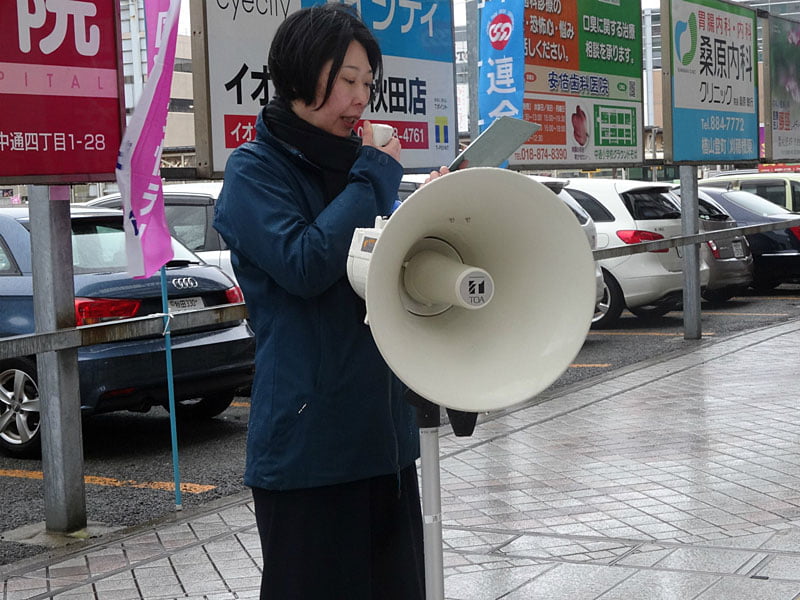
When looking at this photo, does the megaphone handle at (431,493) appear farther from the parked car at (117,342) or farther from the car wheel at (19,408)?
the car wheel at (19,408)

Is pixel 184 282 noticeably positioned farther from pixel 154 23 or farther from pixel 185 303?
pixel 154 23

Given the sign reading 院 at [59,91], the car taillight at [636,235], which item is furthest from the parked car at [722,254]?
the sign reading 院 at [59,91]

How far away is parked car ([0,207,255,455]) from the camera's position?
7.20 m

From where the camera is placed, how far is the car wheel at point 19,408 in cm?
739

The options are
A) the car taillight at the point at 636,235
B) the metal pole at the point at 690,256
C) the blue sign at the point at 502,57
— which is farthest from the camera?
the car taillight at the point at 636,235

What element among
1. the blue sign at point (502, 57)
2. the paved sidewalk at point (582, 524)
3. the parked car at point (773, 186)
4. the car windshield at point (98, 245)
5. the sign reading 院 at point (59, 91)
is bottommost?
the paved sidewalk at point (582, 524)

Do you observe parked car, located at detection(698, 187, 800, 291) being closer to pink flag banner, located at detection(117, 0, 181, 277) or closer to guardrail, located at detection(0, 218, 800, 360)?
guardrail, located at detection(0, 218, 800, 360)

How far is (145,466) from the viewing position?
7.26m

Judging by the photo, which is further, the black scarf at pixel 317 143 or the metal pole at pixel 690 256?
the metal pole at pixel 690 256

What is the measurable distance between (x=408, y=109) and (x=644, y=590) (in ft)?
13.7

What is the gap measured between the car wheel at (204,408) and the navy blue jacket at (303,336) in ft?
20.0

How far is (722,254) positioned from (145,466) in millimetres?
9133

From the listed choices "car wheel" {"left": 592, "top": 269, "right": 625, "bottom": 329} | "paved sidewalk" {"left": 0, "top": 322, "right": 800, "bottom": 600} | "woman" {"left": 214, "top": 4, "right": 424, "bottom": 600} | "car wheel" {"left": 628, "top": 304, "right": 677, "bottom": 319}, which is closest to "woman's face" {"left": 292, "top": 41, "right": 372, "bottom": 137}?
"woman" {"left": 214, "top": 4, "right": 424, "bottom": 600}

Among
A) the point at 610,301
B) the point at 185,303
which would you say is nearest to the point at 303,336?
the point at 185,303
